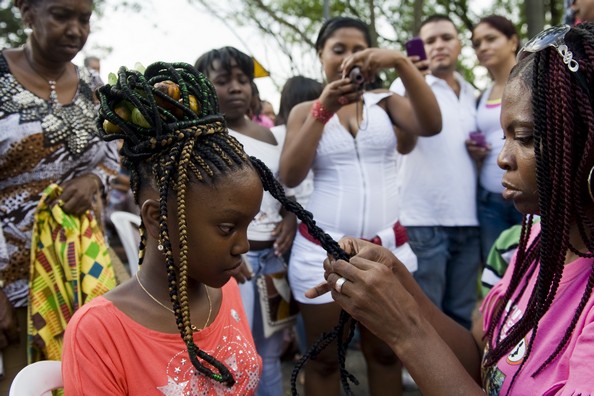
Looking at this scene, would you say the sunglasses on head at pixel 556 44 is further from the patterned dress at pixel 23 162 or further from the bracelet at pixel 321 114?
the patterned dress at pixel 23 162

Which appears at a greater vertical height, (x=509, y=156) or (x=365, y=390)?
(x=509, y=156)

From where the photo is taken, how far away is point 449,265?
3.55 meters

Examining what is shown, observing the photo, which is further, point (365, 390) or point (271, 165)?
point (365, 390)

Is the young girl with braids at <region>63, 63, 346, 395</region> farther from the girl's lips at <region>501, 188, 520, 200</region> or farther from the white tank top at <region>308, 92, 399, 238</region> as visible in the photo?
the white tank top at <region>308, 92, 399, 238</region>

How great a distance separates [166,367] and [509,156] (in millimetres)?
1077

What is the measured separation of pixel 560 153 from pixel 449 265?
239cm

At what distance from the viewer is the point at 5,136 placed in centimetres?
214

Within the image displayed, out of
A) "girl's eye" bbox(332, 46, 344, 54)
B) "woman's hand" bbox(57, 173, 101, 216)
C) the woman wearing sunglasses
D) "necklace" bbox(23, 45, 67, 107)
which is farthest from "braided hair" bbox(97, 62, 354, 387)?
"girl's eye" bbox(332, 46, 344, 54)

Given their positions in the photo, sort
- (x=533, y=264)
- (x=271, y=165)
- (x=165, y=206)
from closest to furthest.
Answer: (x=165, y=206)
(x=533, y=264)
(x=271, y=165)

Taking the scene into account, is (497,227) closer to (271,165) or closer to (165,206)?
(271,165)

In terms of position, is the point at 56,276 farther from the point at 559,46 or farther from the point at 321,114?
the point at 559,46

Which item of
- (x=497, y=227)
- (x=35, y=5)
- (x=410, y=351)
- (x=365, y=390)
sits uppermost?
(x=35, y=5)

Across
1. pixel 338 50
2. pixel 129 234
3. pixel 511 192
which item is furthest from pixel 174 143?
pixel 129 234

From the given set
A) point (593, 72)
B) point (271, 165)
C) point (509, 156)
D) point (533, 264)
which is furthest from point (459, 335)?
point (271, 165)
